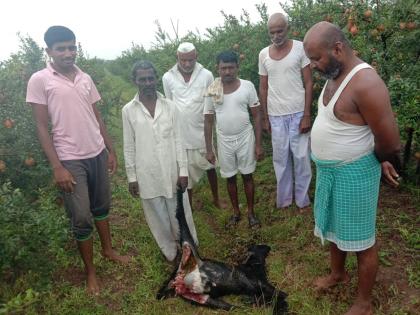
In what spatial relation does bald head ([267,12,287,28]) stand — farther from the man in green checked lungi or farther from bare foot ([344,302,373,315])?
bare foot ([344,302,373,315])

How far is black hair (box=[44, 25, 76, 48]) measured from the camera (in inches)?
112

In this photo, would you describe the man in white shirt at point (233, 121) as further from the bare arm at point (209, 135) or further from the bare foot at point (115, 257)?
the bare foot at point (115, 257)

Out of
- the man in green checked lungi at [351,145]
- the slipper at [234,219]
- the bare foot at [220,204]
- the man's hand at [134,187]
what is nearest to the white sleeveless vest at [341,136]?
the man in green checked lungi at [351,145]

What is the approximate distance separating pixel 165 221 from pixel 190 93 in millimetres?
1373

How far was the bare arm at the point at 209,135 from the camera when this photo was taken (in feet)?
13.0

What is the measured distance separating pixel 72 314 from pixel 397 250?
8.36ft

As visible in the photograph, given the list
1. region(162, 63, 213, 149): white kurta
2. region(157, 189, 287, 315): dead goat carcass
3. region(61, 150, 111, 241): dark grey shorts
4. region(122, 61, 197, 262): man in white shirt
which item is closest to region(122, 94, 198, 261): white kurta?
region(122, 61, 197, 262): man in white shirt

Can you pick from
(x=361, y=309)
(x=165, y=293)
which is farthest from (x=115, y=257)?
(x=361, y=309)

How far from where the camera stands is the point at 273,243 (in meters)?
3.70

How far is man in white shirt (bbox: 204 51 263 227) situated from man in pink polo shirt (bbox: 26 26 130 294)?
1.15 meters

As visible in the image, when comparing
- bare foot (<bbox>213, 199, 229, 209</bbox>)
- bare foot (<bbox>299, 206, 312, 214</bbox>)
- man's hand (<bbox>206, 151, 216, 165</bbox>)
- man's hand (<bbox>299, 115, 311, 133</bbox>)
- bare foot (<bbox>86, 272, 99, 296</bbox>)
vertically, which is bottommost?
bare foot (<bbox>213, 199, 229, 209</bbox>)

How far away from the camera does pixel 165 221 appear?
3.41 m

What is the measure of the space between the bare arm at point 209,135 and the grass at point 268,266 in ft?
2.26

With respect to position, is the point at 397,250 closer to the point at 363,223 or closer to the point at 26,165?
the point at 363,223
